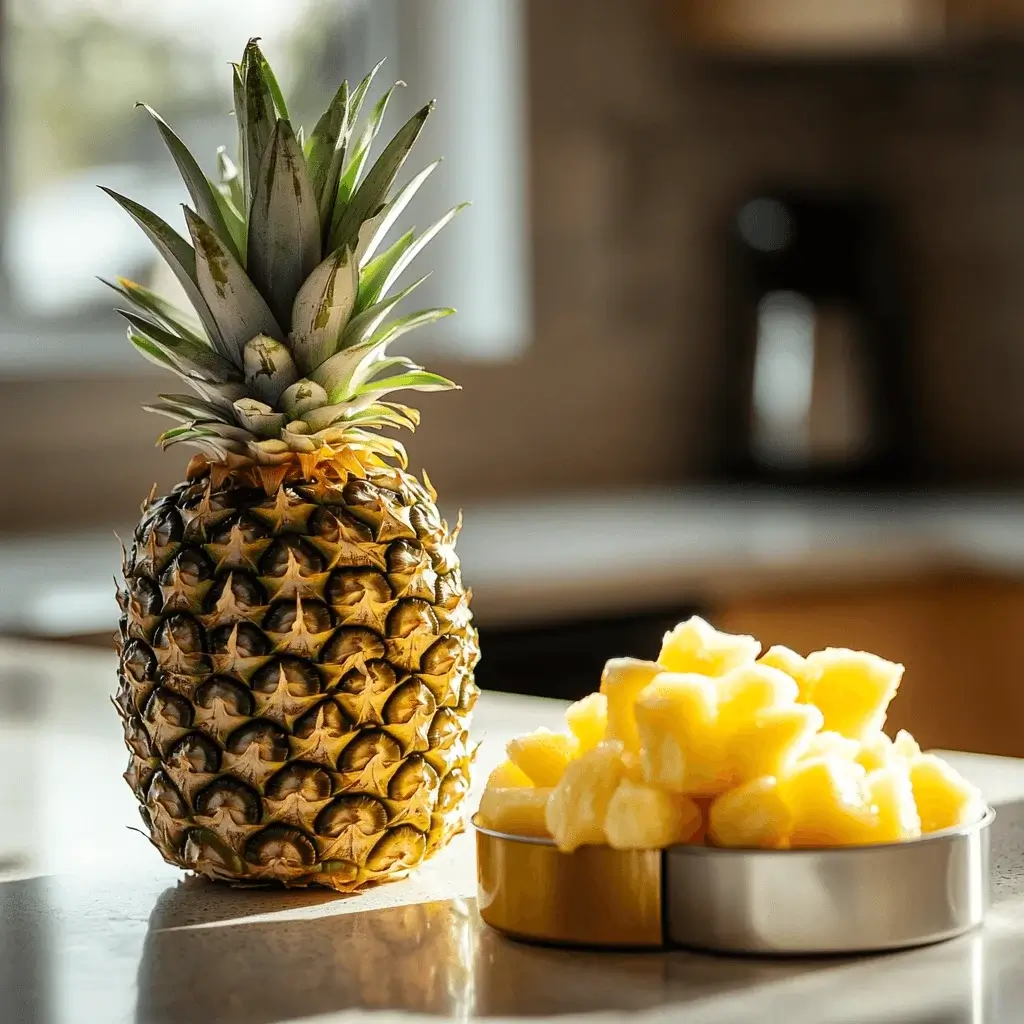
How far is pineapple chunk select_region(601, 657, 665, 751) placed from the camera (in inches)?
34.3

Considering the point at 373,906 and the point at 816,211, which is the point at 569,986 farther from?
the point at 816,211

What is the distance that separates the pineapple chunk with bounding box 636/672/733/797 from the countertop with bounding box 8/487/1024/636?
1.69 metres

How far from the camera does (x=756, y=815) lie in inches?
32.9

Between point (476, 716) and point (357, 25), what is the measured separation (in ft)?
7.79

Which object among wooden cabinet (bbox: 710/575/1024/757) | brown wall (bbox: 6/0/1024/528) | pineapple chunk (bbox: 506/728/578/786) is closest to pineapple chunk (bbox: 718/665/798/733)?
pineapple chunk (bbox: 506/728/578/786)

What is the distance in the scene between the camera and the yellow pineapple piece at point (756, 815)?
0.83 meters

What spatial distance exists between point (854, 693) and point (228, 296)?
400 mm

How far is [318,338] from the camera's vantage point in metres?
1.00

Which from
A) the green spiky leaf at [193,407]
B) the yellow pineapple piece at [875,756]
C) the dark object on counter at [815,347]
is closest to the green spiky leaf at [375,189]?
the green spiky leaf at [193,407]

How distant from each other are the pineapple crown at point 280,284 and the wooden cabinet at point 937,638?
2020 mm

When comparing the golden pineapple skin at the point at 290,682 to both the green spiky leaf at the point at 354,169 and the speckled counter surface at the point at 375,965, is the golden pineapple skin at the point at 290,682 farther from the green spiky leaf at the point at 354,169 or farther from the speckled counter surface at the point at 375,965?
the green spiky leaf at the point at 354,169

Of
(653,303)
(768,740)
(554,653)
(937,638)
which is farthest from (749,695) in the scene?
(653,303)

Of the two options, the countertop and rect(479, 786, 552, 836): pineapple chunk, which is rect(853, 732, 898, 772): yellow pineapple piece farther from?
the countertop

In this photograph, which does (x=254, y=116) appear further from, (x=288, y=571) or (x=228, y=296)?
(x=288, y=571)
